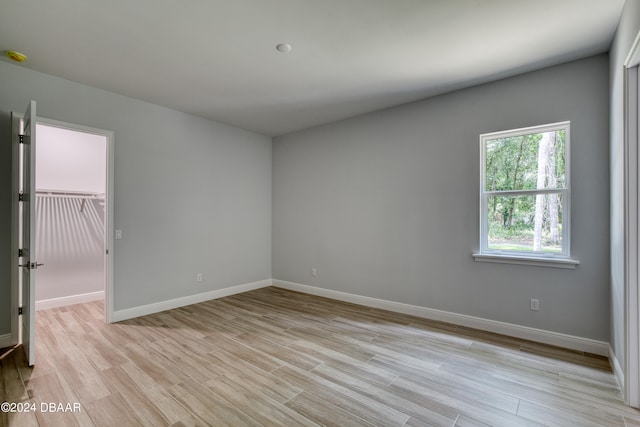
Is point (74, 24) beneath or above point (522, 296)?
above

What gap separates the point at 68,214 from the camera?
471 centimetres

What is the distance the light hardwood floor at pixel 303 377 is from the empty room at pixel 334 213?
0.02 meters

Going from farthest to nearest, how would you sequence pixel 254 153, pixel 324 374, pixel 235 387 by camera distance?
pixel 254 153
pixel 324 374
pixel 235 387

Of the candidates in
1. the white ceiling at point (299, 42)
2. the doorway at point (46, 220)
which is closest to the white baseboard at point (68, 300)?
the doorway at point (46, 220)

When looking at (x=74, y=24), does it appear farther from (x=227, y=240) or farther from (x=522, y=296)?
(x=522, y=296)

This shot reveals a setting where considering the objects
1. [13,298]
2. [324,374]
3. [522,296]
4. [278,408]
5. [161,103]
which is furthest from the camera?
[161,103]

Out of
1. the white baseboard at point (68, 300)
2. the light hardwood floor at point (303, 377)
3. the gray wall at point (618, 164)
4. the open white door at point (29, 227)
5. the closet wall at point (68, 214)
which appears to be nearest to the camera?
the light hardwood floor at point (303, 377)

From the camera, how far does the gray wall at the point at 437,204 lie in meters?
2.85

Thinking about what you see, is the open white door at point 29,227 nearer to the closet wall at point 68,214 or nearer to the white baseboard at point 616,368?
the closet wall at point 68,214

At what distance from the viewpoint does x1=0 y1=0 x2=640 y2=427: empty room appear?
2162mm

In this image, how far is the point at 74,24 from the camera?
2.37 metres

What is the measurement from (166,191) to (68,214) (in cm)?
191

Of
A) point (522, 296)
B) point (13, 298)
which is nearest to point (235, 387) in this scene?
point (13, 298)

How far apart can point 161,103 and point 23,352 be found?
3.19 m
